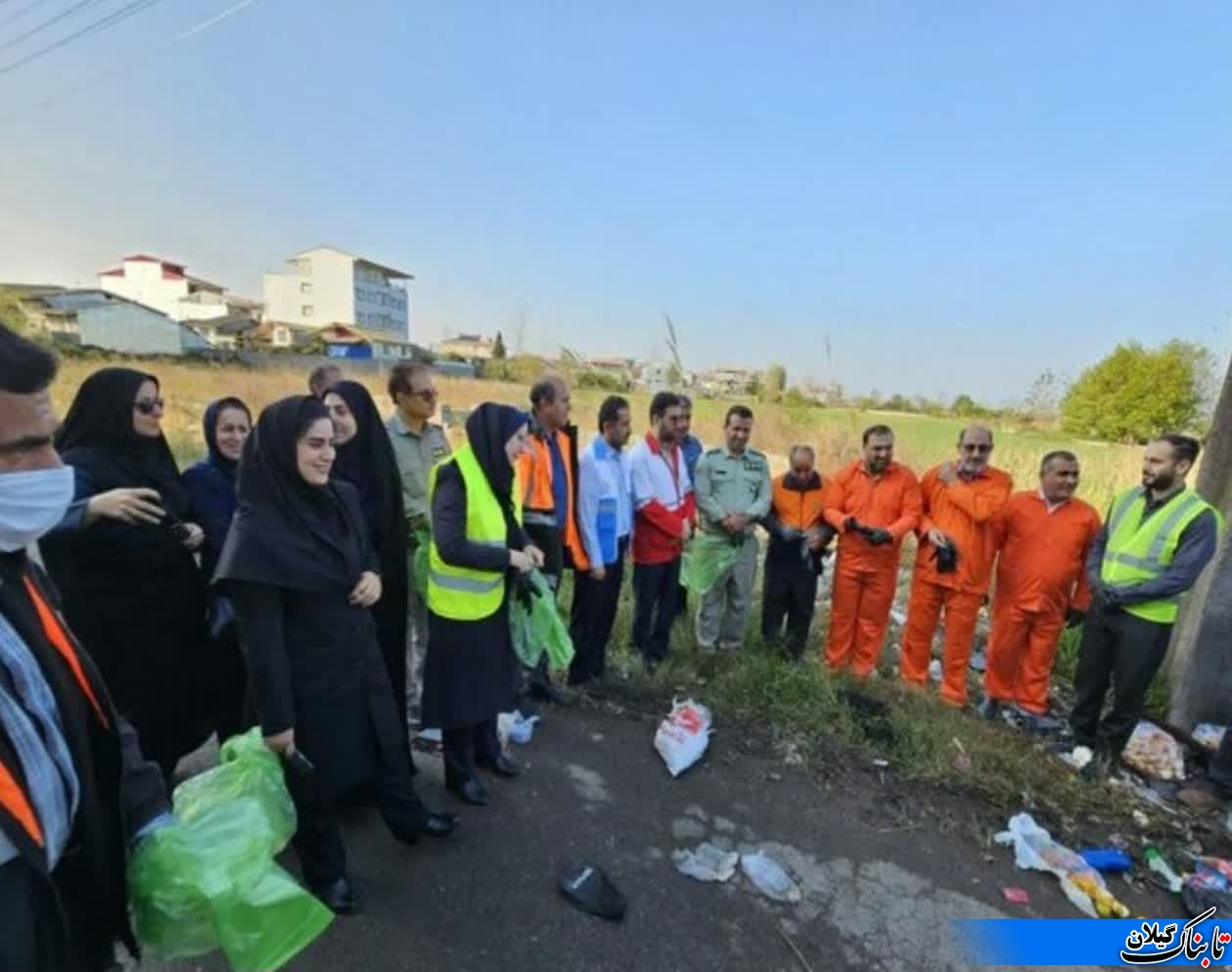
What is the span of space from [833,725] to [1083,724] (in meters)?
1.49

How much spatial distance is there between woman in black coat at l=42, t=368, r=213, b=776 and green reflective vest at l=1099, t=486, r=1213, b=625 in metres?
4.58

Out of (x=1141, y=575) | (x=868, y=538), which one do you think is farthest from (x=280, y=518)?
(x=1141, y=575)

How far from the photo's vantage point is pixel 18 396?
112cm

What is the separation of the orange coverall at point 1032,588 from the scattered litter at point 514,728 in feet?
9.95

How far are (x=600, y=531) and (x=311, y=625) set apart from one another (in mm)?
2164

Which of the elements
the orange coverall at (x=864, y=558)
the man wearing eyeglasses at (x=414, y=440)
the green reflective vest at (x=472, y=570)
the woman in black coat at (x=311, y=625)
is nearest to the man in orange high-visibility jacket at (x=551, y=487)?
the man wearing eyeglasses at (x=414, y=440)

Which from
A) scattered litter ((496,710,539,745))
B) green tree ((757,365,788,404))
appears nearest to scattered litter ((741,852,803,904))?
scattered litter ((496,710,539,745))

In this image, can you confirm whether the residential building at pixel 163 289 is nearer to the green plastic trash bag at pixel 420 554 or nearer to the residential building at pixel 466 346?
the residential building at pixel 466 346

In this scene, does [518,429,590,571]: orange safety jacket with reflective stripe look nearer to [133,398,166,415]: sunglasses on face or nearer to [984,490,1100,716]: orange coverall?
[133,398,166,415]: sunglasses on face

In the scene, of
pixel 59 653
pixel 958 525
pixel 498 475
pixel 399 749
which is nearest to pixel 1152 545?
pixel 958 525

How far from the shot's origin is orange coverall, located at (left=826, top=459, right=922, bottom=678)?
4.40m

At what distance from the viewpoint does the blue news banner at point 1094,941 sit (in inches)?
95.2

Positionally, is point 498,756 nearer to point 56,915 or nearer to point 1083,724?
point 56,915

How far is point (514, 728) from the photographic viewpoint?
3.56 m
